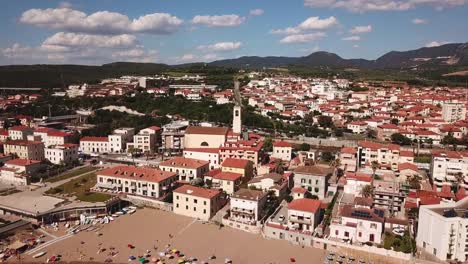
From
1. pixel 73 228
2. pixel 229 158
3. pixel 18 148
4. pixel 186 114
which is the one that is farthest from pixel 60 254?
pixel 186 114

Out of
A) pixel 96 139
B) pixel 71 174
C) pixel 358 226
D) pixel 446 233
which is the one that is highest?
pixel 96 139

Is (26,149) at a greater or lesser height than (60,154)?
greater

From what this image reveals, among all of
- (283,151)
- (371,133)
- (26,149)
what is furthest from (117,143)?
(371,133)

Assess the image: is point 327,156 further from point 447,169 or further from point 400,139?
point 400,139

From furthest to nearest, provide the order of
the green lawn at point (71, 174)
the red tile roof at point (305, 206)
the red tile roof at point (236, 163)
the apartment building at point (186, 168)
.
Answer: the green lawn at point (71, 174) → the apartment building at point (186, 168) → the red tile roof at point (236, 163) → the red tile roof at point (305, 206)

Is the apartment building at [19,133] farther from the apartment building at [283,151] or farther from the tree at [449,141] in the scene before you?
the tree at [449,141]

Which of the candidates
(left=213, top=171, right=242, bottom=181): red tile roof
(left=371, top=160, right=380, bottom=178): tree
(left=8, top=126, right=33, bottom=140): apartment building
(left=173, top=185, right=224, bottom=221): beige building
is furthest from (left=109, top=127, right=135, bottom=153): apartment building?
(left=371, top=160, right=380, bottom=178): tree

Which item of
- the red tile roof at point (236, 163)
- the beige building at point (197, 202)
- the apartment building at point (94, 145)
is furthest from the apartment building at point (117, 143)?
the beige building at point (197, 202)
